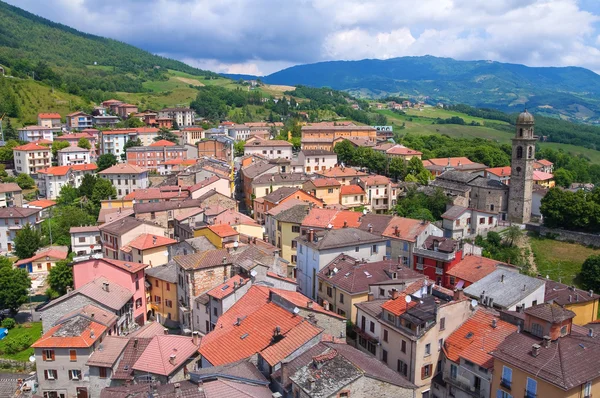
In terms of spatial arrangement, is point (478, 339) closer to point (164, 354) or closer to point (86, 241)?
point (164, 354)

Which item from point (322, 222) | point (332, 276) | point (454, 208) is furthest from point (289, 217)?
point (454, 208)

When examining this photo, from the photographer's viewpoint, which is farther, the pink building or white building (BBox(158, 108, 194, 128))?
white building (BBox(158, 108, 194, 128))

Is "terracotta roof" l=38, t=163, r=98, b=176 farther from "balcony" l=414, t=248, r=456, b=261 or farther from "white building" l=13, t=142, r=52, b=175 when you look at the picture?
"balcony" l=414, t=248, r=456, b=261

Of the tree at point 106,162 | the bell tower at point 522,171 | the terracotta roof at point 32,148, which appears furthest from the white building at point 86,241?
the bell tower at point 522,171

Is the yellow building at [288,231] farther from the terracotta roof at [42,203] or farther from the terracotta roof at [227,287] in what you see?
the terracotta roof at [42,203]

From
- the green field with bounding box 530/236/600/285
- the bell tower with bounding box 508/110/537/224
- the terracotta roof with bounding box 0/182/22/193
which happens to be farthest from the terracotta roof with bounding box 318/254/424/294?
the terracotta roof with bounding box 0/182/22/193

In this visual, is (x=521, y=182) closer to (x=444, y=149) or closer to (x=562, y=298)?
(x=562, y=298)
